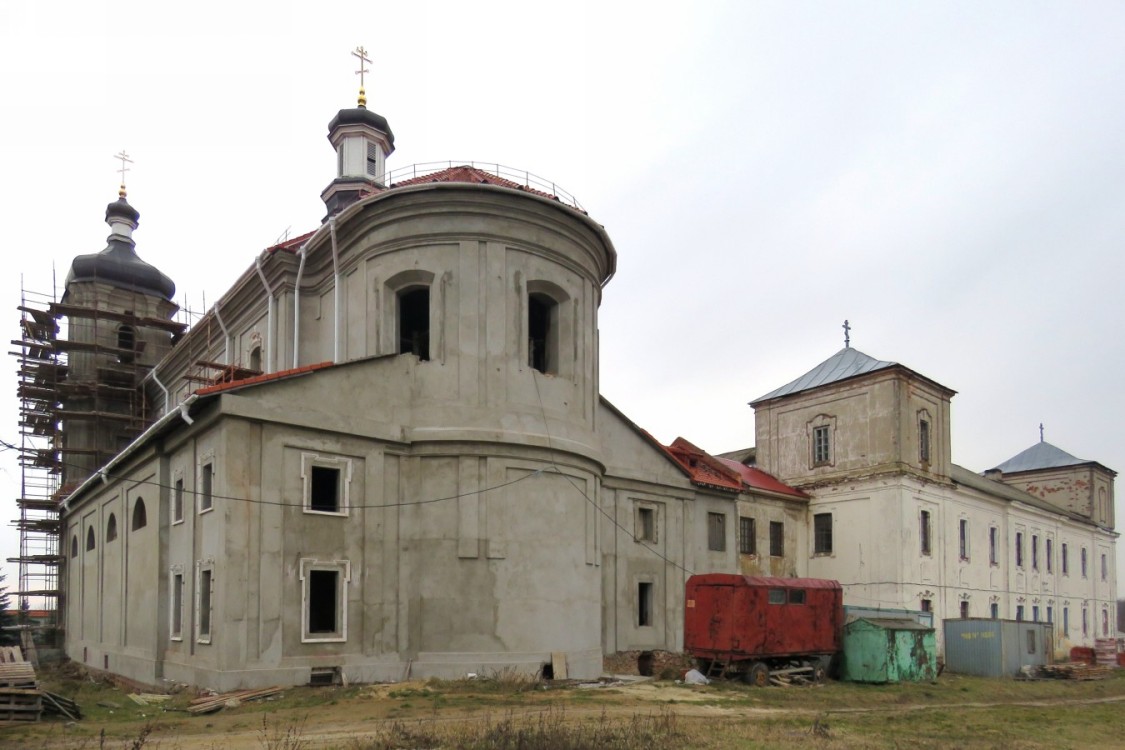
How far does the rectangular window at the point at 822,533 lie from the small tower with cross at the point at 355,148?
22486 mm

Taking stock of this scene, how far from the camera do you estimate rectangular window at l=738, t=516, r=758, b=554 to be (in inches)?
1441

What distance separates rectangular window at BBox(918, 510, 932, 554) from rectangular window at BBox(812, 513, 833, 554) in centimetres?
341

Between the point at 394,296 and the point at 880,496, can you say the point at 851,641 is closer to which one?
the point at 880,496

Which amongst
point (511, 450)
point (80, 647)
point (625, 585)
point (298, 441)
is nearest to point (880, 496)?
point (625, 585)

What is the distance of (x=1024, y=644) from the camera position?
120ft

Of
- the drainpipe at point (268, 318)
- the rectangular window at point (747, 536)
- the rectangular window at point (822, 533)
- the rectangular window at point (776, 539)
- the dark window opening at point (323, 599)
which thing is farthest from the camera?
the rectangular window at point (822, 533)

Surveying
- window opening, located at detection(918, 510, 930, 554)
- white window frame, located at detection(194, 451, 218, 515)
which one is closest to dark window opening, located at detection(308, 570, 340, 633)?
white window frame, located at detection(194, 451, 218, 515)

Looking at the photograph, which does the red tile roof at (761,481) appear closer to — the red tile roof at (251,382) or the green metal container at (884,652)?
the green metal container at (884,652)

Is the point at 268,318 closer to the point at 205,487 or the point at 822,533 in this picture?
the point at 205,487

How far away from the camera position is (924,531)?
39156 millimetres

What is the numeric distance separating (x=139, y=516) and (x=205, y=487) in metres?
5.96

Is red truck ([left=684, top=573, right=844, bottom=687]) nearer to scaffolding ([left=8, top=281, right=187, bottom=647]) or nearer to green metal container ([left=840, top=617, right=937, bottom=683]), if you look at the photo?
green metal container ([left=840, top=617, right=937, bottom=683])

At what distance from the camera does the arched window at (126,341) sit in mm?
44844

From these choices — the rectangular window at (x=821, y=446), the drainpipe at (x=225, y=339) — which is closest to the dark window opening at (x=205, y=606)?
the drainpipe at (x=225, y=339)
